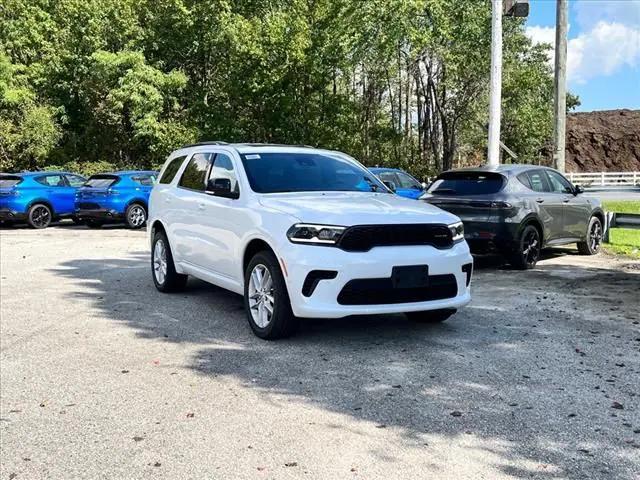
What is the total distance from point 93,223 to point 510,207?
1392cm

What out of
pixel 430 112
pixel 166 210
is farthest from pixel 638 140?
pixel 166 210

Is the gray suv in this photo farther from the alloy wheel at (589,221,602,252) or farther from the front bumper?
the front bumper

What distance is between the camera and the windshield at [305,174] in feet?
22.6

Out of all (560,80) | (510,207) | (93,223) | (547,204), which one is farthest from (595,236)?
(93,223)

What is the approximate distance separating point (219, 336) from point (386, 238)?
1935 millimetres

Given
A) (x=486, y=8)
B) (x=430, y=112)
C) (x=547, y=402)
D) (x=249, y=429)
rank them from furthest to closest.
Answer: (x=430, y=112) < (x=486, y=8) < (x=547, y=402) < (x=249, y=429)

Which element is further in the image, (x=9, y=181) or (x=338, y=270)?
(x=9, y=181)

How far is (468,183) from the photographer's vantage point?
35.1 ft

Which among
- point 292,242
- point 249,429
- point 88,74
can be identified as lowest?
point 249,429

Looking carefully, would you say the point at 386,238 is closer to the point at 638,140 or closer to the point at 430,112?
the point at 430,112

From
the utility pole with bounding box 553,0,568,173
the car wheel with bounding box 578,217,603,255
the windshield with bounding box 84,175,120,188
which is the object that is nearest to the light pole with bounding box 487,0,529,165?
the utility pole with bounding box 553,0,568,173

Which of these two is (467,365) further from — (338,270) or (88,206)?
(88,206)

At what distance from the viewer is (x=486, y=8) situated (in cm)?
2970

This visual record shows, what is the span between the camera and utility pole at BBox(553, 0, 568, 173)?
50.5ft
